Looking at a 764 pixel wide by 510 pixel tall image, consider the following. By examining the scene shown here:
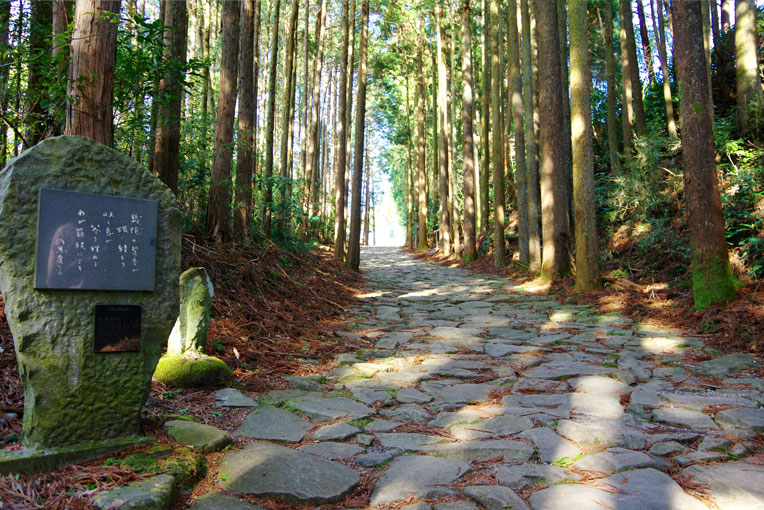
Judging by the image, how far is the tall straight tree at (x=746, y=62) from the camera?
965cm

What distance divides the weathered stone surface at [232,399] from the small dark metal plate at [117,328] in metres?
1.16

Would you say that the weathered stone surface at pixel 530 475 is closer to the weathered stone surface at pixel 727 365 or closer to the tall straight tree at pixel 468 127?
the weathered stone surface at pixel 727 365

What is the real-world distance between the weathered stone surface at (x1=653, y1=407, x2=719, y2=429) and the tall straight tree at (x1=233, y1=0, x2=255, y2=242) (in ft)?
19.9

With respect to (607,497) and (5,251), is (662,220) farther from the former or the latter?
(5,251)

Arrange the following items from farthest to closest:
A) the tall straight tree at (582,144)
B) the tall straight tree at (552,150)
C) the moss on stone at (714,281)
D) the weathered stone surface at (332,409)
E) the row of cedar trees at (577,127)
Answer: the tall straight tree at (552,150) < the tall straight tree at (582,144) < the row of cedar trees at (577,127) < the moss on stone at (714,281) < the weathered stone surface at (332,409)

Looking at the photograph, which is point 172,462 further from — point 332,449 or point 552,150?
point 552,150

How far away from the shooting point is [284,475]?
279 centimetres

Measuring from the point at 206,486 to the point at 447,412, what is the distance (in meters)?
1.98

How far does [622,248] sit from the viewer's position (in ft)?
35.6

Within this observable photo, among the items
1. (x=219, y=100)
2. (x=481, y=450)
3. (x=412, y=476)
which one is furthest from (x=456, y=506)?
(x=219, y=100)

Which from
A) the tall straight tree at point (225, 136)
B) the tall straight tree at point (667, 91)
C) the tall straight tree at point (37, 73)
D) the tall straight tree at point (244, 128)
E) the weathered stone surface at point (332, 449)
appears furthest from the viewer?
the tall straight tree at point (667, 91)

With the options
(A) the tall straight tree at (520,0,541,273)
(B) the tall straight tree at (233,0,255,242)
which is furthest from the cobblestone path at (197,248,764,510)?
(A) the tall straight tree at (520,0,541,273)

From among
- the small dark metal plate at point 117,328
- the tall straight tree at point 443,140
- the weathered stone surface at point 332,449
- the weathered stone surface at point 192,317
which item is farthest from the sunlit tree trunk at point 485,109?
the small dark metal plate at point 117,328

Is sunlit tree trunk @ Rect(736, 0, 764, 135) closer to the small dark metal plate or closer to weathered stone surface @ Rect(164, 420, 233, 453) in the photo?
weathered stone surface @ Rect(164, 420, 233, 453)
